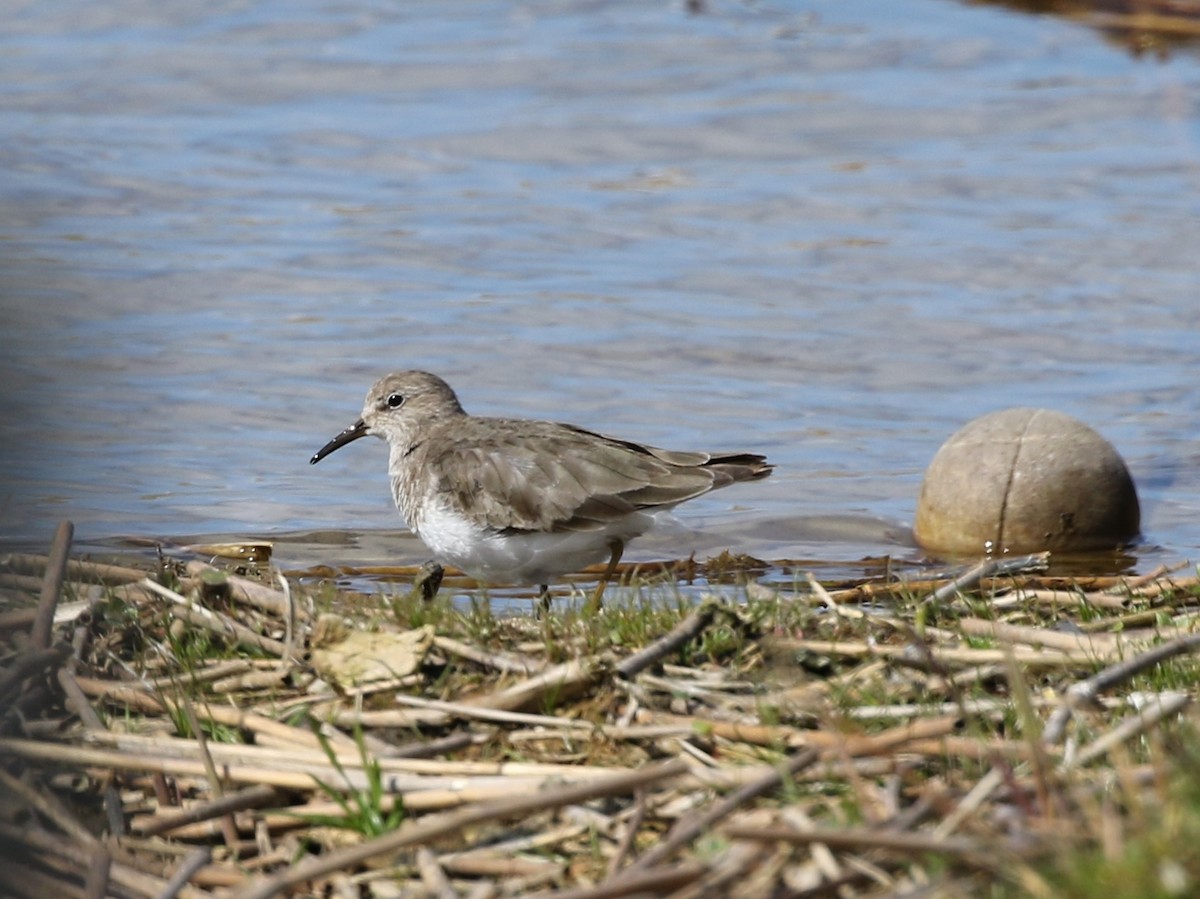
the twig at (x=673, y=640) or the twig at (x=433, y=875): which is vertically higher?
the twig at (x=673, y=640)

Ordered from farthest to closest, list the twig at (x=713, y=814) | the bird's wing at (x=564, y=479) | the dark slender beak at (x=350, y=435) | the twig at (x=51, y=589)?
1. the dark slender beak at (x=350, y=435)
2. the bird's wing at (x=564, y=479)
3. the twig at (x=51, y=589)
4. the twig at (x=713, y=814)

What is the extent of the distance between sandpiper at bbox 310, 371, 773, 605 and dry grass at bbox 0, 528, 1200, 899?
5.65ft

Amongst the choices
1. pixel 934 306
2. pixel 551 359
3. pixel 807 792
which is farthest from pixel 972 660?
pixel 934 306

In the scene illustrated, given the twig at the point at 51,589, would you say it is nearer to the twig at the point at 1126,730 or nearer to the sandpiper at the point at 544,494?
the sandpiper at the point at 544,494

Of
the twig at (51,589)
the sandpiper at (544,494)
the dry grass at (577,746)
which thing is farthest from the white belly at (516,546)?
the twig at (51,589)

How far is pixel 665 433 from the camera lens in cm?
1219

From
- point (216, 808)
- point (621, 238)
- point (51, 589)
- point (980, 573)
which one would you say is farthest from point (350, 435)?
point (621, 238)

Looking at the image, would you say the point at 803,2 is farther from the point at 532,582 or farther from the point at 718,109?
the point at 532,582

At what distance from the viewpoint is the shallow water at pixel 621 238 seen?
11758mm

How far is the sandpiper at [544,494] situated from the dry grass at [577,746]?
5.65ft

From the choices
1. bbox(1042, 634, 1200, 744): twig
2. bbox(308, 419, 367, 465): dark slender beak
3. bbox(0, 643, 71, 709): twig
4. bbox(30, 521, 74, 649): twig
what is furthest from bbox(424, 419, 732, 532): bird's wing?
bbox(1042, 634, 1200, 744): twig

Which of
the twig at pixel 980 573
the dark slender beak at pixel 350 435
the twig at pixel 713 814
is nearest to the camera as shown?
the twig at pixel 713 814

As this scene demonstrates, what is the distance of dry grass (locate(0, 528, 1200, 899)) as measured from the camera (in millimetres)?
3910

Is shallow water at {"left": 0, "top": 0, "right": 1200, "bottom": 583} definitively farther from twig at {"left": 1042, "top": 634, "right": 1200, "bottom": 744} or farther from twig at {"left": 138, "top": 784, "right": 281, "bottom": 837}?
twig at {"left": 138, "top": 784, "right": 281, "bottom": 837}
